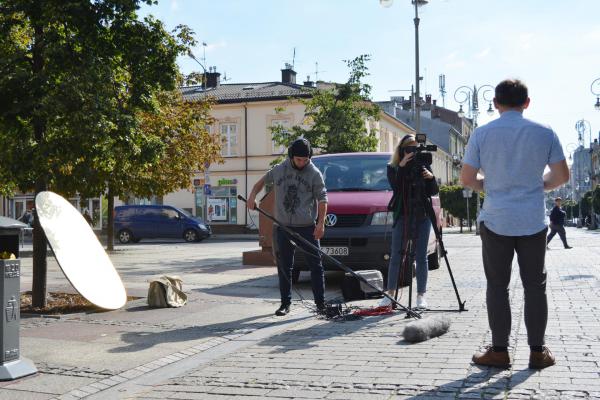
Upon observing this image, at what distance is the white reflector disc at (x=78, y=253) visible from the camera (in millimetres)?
6590

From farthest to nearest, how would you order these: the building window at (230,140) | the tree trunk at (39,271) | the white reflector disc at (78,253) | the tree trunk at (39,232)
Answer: the building window at (230,140) < the tree trunk at (39,271) < the tree trunk at (39,232) < the white reflector disc at (78,253)

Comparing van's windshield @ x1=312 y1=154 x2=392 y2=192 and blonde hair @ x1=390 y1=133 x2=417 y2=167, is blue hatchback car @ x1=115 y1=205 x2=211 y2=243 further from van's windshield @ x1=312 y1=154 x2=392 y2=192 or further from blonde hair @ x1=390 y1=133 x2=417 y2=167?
blonde hair @ x1=390 y1=133 x2=417 y2=167

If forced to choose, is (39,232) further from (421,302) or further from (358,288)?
(421,302)

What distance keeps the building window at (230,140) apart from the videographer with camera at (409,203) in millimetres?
40236

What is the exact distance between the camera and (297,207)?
Result: 7.65 meters

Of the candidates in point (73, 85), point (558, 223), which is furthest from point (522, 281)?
point (558, 223)

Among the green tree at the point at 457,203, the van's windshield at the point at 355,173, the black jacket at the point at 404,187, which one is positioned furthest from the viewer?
the green tree at the point at 457,203

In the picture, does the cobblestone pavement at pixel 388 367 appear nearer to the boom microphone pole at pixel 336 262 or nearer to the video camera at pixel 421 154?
the boom microphone pole at pixel 336 262

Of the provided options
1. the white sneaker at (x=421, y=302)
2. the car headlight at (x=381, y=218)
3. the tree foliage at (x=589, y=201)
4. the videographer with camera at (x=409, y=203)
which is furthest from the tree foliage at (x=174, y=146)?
the tree foliage at (x=589, y=201)

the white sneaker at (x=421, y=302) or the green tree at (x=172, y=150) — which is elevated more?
the green tree at (x=172, y=150)

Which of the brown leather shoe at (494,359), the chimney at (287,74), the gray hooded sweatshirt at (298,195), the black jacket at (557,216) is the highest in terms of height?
the chimney at (287,74)

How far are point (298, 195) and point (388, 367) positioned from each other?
3.03m

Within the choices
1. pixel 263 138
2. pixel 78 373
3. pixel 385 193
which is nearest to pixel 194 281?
pixel 385 193

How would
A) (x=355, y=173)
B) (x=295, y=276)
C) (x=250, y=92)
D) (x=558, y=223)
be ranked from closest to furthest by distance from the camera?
(x=295, y=276) < (x=355, y=173) < (x=558, y=223) < (x=250, y=92)
